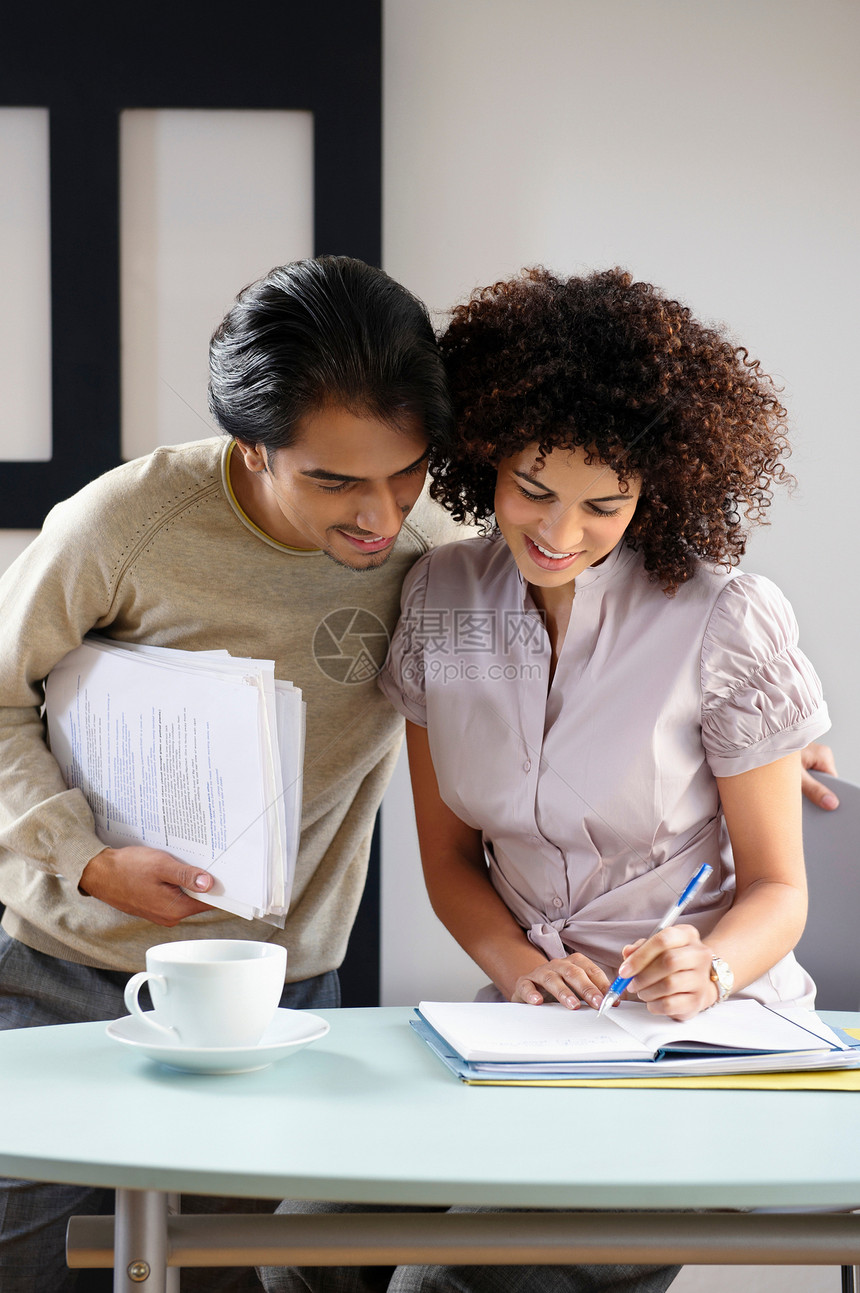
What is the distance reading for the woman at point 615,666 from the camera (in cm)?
92

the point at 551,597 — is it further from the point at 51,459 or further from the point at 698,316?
the point at 51,459

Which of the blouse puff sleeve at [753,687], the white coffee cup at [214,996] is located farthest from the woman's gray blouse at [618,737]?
the white coffee cup at [214,996]

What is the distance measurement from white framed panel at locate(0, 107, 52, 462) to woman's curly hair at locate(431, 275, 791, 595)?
0.84 meters

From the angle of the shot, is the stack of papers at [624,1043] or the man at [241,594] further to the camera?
the man at [241,594]

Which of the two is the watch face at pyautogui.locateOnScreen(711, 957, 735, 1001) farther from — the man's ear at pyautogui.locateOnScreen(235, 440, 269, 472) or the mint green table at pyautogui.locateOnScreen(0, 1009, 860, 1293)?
the man's ear at pyautogui.locateOnScreen(235, 440, 269, 472)

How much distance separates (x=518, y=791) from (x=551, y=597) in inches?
7.7

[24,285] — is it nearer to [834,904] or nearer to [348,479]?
[348,479]

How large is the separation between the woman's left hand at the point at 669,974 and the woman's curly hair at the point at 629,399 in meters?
0.34

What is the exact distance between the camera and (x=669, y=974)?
0.76m

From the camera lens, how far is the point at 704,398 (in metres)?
0.94

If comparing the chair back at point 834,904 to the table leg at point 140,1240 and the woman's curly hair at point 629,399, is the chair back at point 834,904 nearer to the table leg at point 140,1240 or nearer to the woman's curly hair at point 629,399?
the woman's curly hair at point 629,399

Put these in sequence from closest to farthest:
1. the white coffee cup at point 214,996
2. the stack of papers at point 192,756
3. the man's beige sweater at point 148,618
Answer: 1. the white coffee cup at point 214,996
2. the stack of papers at point 192,756
3. the man's beige sweater at point 148,618

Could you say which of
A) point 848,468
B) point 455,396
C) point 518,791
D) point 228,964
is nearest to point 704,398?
point 455,396

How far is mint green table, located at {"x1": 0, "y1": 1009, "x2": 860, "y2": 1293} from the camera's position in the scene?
21.1 inches
